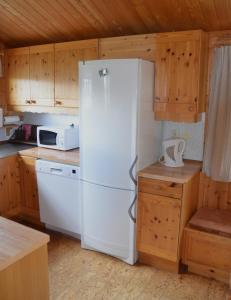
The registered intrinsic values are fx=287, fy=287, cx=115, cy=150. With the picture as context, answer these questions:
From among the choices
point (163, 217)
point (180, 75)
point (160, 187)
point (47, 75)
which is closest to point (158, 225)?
point (163, 217)

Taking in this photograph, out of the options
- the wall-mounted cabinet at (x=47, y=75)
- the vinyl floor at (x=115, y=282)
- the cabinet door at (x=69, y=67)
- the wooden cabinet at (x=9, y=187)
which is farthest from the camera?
the wooden cabinet at (x=9, y=187)

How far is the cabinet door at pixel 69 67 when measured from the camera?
3.03 metres

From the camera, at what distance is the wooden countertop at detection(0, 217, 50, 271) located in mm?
1267

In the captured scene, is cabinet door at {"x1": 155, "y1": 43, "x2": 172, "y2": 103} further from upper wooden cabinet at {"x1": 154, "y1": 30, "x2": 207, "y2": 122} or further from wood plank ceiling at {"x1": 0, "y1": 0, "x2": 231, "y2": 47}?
wood plank ceiling at {"x1": 0, "y1": 0, "x2": 231, "y2": 47}

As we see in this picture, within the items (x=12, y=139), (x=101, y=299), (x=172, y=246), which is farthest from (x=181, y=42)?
(x=12, y=139)

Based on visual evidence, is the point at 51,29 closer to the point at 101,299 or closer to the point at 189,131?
the point at 189,131

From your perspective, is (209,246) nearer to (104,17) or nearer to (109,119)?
(109,119)

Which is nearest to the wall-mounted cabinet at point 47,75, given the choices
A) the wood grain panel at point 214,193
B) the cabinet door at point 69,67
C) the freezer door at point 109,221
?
the cabinet door at point 69,67

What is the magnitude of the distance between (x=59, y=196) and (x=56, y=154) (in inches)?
18.5

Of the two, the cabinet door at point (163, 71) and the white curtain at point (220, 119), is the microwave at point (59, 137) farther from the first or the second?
the white curtain at point (220, 119)

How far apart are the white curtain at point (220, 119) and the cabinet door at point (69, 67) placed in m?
1.22

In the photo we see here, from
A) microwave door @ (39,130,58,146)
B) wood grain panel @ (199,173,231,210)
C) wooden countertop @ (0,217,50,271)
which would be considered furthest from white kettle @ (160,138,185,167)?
wooden countertop @ (0,217,50,271)

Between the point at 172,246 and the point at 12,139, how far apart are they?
2.69m

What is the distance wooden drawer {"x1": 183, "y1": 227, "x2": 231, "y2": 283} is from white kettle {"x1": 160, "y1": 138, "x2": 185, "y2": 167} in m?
0.62
